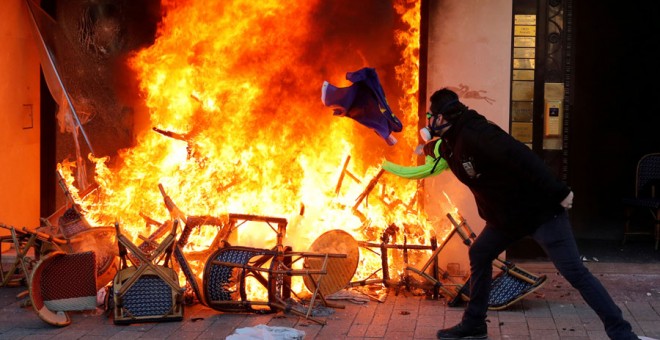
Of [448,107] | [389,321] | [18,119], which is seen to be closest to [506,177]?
[448,107]

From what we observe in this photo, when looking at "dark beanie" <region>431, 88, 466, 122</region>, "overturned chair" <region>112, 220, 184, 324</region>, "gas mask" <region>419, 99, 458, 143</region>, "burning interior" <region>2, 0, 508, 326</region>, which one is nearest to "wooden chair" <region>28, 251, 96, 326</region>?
"overturned chair" <region>112, 220, 184, 324</region>

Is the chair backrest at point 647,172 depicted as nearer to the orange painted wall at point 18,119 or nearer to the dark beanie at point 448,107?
the dark beanie at point 448,107

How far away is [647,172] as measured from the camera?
36.6 feet

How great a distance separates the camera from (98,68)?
10.8 metres

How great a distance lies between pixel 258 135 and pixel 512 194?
12.1 feet

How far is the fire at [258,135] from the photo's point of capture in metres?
9.62

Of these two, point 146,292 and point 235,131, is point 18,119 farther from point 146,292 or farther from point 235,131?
point 146,292

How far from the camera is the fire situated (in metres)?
9.62

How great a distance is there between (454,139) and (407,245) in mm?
2093

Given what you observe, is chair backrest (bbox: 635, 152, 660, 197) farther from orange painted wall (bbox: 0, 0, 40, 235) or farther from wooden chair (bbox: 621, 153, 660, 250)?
orange painted wall (bbox: 0, 0, 40, 235)

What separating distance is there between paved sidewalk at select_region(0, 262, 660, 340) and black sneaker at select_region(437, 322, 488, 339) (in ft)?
0.39

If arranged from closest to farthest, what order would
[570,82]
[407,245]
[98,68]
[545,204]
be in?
[545,204], [407,245], [570,82], [98,68]

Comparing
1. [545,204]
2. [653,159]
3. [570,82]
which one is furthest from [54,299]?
[653,159]

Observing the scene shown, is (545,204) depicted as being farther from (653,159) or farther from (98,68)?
(98,68)
